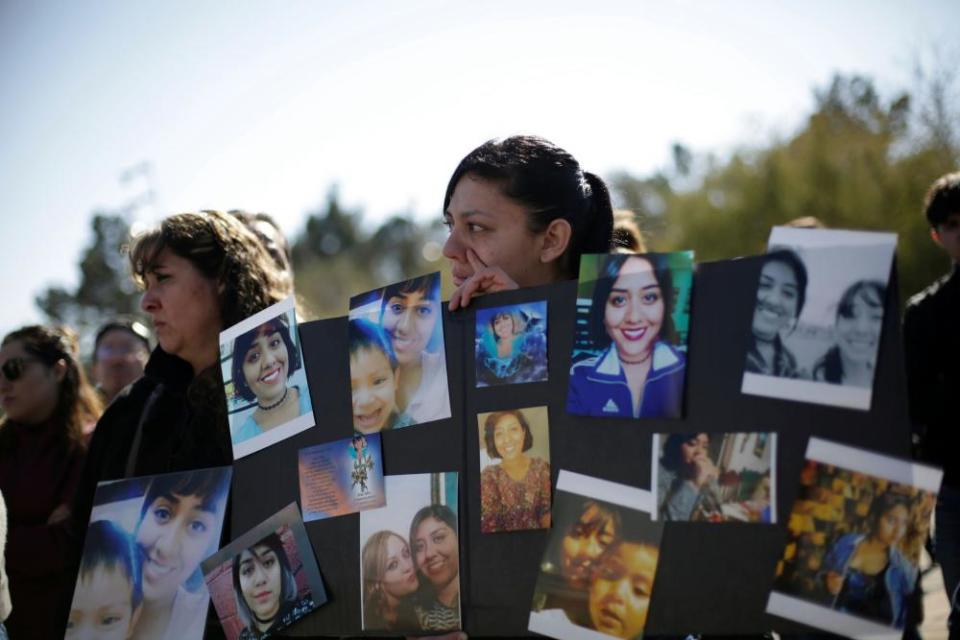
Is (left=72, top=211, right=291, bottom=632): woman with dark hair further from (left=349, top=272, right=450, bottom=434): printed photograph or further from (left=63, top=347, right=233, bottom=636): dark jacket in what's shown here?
(left=349, top=272, right=450, bottom=434): printed photograph

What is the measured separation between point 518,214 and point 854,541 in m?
1.03

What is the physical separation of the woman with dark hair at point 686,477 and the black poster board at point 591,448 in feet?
0.07

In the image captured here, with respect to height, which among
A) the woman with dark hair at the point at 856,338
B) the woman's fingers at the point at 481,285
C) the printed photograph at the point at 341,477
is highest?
the woman's fingers at the point at 481,285

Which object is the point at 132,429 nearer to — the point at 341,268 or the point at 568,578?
the point at 568,578

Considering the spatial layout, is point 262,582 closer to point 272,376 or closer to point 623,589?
point 272,376

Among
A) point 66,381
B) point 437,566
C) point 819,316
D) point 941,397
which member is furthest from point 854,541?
point 66,381

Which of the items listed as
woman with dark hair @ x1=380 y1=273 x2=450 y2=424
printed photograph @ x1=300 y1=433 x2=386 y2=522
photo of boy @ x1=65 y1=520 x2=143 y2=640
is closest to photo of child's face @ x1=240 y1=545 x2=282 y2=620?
printed photograph @ x1=300 y1=433 x2=386 y2=522

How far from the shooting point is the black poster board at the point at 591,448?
146 centimetres

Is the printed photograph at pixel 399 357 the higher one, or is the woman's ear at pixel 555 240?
the woman's ear at pixel 555 240

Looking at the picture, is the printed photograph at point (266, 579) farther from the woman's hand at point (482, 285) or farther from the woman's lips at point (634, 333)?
the woman's lips at point (634, 333)

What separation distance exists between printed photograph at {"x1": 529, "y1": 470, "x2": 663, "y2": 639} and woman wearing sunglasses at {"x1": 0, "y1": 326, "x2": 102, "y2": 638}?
2.42m

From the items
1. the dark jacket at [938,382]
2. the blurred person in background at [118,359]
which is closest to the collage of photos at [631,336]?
the dark jacket at [938,382]

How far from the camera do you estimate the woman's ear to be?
6.98ft

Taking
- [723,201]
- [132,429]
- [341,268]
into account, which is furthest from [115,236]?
[132,429]
